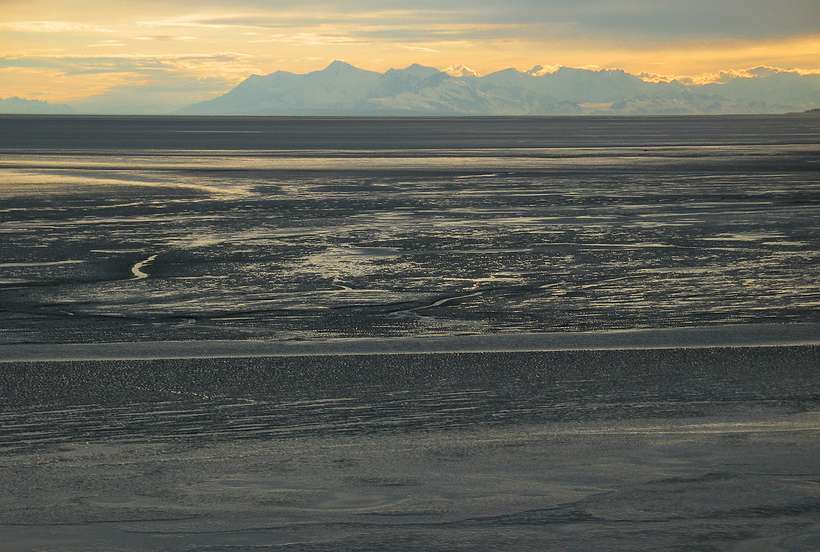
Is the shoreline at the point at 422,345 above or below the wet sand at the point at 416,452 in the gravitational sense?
below

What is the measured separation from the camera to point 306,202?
2955 centimetres

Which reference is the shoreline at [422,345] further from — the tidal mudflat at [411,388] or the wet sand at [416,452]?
the wet sand at [416,452]

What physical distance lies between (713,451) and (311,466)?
92.6 inches

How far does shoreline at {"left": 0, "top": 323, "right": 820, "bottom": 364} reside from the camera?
10.5 meters

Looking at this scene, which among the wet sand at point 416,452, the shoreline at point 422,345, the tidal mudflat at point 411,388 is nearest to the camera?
the wet sand at point 416,452

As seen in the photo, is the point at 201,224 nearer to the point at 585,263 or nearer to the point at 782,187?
the point at 585,263

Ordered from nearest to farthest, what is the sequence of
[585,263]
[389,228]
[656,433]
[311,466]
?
[311,466], [656,433], [585,263], [389,228]

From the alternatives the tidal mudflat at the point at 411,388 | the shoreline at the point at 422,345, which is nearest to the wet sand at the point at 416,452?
the tidal mudflat at the point at 411,388

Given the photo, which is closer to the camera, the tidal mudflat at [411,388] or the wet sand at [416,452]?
the wet sand at [416,452]

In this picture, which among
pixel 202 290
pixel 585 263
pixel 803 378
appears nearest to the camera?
pixel 803 378

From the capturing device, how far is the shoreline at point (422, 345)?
10.5 metres

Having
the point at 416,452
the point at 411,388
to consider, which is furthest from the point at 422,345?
the point at 416,452

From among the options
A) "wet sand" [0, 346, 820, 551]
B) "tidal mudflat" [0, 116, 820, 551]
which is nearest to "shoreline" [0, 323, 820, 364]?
"tidal mudflat" [0, 116, 820, 551]

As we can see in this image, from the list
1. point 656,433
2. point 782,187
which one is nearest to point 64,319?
point 656,433
